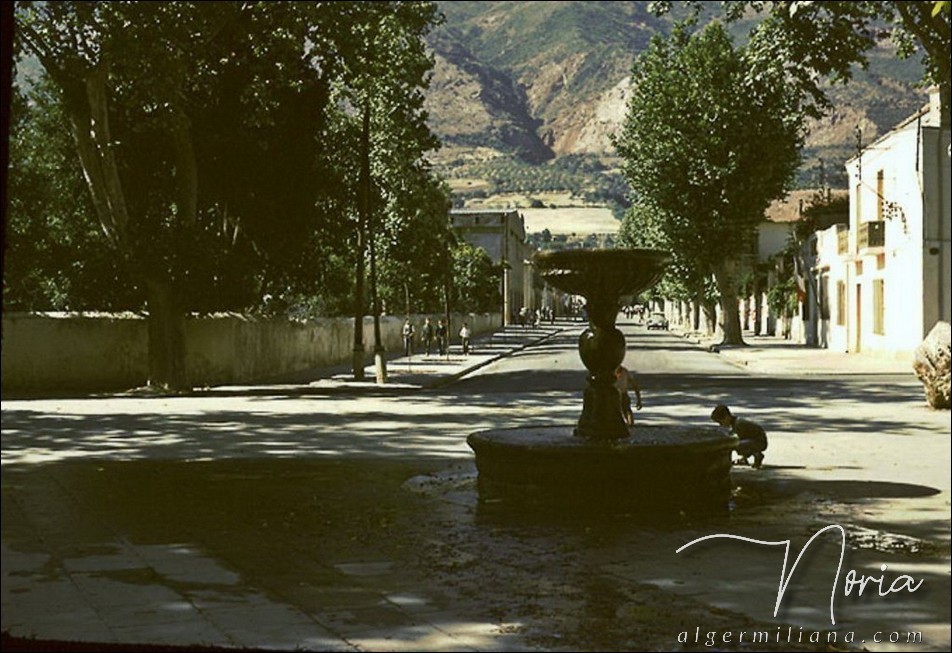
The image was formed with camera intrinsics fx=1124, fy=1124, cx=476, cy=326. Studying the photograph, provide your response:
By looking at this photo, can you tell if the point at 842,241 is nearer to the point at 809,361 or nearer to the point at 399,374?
the point at 809,361

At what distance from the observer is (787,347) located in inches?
1832

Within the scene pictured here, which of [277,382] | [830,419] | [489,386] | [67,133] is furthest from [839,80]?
[277,382]

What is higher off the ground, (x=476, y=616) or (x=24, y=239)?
(x=24, y=239)

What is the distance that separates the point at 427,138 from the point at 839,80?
13.2 metres

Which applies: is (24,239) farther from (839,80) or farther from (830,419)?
(839,80)

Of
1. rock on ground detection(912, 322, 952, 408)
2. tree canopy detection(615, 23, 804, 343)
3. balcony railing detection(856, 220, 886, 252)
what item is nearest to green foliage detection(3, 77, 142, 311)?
rock on ground detection(912, 322, 952, 408)

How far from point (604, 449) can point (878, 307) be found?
32064 mm

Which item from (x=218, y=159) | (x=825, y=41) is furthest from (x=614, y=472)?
(x=218, y=159)

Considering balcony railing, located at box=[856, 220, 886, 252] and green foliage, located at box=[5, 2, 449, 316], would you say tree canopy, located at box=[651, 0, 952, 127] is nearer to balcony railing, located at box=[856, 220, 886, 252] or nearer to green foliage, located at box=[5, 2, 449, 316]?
green foliage, located at box=[5, 2, 449, 316]

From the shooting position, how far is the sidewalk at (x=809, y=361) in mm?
30094

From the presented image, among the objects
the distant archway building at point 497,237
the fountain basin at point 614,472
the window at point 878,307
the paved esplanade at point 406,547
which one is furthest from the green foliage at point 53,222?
the distant archway building at point 497,237

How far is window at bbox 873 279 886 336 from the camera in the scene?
1464 inches

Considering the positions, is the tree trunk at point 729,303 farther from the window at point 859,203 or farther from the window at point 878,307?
the window at point 878,307

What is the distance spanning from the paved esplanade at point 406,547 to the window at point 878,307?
2387cm
